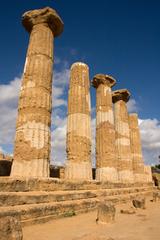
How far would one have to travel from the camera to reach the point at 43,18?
11.2 meters

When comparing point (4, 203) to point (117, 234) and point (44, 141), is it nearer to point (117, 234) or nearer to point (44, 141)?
point (117, 234)

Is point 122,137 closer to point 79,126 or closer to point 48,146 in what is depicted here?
point 79,126

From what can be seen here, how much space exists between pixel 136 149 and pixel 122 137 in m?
3.70

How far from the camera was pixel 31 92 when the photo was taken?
9797mm

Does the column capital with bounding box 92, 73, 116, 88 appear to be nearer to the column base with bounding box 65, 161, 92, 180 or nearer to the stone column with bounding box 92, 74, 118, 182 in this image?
the stone column with bounding box 92, 74, 118, 182

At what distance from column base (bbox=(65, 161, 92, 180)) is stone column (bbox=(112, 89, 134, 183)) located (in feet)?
22.3

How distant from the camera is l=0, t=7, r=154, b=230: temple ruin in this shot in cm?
553

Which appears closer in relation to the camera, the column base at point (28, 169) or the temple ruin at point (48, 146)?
the temple ruin at point (48, 146)

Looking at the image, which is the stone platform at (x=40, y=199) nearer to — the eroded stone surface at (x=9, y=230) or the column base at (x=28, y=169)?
the eroded stone surface at (x=9, y=230)

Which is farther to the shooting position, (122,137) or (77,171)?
(122,137)

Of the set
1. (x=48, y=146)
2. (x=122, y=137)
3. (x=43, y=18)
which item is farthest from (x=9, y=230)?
(x=122, y=137)

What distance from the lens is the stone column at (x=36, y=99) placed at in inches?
345

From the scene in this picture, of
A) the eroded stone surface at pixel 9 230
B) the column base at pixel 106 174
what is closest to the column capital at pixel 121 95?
the column base at pixel 106 174

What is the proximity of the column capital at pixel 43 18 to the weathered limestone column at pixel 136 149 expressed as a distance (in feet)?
47.2
